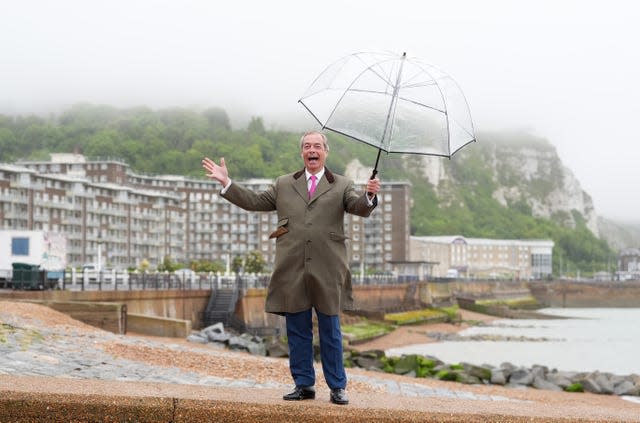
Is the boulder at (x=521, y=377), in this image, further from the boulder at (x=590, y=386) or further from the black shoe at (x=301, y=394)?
the black shoe at (x=301, y=394)

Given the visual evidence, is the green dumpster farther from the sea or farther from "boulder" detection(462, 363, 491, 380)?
the sea

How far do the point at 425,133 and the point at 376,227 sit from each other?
153490mm

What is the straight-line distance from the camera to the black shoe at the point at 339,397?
6.54 meters

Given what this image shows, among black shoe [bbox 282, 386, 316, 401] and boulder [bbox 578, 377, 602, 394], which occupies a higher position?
black shoe [bbox 282, 386, 316, 401]

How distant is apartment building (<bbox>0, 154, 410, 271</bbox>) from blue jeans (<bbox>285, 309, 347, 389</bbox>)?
9478 cm

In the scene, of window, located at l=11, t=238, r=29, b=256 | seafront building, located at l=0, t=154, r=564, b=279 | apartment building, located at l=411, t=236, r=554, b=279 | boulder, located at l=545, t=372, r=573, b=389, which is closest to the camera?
boulder, located at l=545, t=372, r=573, b=389

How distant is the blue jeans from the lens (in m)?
6.89

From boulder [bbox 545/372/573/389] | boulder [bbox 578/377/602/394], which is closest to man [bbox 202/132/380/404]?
boulder [bbox 578/377/602/394]

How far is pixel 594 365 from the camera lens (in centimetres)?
4194

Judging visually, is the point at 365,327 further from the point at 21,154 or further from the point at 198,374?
the point at 21,154

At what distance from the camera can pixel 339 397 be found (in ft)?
21.6

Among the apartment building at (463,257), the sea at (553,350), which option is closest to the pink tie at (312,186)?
the sea at (553,350)

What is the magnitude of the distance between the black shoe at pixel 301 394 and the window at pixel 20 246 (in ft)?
108

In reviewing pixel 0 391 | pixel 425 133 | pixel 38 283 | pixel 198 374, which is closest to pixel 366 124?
pixel 425 133
